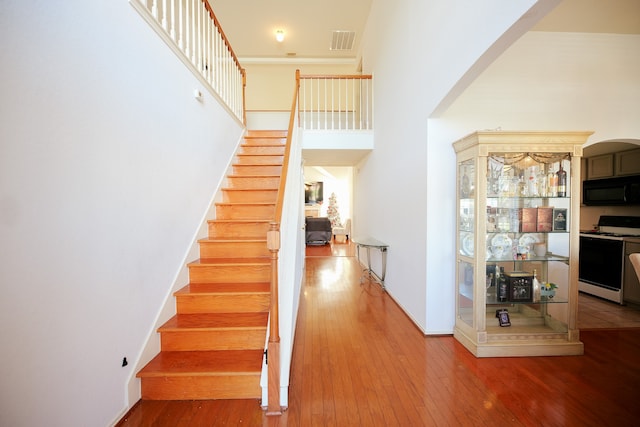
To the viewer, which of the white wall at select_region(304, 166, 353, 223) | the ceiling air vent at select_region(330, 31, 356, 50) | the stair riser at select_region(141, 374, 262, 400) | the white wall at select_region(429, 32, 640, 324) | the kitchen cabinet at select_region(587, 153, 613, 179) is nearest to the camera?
the stair riser at select_region(141, 374, 262, 400)

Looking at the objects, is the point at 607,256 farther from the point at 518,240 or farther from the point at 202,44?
the point at 202,44

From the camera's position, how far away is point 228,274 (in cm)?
246

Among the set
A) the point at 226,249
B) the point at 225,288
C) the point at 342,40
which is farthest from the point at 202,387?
the point at 342,40

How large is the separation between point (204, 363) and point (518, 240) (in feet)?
9.52

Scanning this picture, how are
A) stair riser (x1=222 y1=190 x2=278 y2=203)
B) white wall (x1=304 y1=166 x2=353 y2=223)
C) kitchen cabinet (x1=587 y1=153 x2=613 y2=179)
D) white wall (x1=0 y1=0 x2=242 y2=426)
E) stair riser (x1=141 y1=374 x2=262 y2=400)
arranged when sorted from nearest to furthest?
white wall (x1=0 y1=0 x2=242 y2=426), stair riser (x1=141 y1=374 x2=262 y2=400), stair riser (x1=222 y1=190 x2=278 y2=203), kitchen cabinet (x1=587 y1=153 x2=613 y2=179), white wall (x1=304 y1=166 x2=353 y2=223)

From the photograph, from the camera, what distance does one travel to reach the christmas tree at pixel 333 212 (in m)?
11.0

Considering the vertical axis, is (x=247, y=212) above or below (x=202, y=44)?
below

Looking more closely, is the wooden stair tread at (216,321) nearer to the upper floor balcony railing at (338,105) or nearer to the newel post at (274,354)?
the newel post at (274,354)

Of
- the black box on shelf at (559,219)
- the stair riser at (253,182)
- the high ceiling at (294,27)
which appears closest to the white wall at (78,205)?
the stair riser at (253,182)

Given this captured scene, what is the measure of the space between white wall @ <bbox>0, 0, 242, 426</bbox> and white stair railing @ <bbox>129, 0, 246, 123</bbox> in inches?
8.5

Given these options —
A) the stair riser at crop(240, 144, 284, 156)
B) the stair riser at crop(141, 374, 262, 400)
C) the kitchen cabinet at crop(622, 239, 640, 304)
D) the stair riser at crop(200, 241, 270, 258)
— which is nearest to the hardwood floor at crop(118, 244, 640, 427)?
the stair riser at crop(141, 374, 262, 400)

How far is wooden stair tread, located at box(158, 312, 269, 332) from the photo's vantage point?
198 cm

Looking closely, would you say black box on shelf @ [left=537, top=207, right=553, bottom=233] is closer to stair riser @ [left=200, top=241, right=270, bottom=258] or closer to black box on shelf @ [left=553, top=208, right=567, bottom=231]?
black box on shelf @ [left=553, top=208, right=567, bottom=231]

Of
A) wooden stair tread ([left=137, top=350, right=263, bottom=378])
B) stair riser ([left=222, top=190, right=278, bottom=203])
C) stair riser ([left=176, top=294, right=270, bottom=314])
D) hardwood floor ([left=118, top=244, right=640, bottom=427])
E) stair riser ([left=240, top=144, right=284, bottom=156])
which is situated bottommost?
hardwood floor ([left=118, top=244, right=640, bottom=427])
